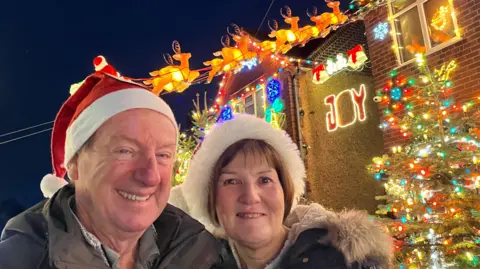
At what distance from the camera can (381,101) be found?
7023mm

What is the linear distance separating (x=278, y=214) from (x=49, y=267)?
3.90ft

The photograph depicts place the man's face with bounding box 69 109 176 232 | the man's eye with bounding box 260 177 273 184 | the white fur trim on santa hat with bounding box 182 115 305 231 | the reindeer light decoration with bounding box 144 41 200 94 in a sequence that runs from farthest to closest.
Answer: the reindeer light decoration with bounding box 144 41 200 94 → the white fur trim on santa hat with bounding box 182 115 305 231 → the man's eye with bounding box 260 177 273 184 → the man's face with bounding box 69 109 176 232

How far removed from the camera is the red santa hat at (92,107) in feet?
5.01

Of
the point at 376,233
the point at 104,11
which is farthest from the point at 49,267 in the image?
the point at 104,11

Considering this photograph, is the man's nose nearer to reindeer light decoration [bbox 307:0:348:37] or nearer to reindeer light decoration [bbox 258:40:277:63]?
reindeer light decoration [bbox 307:0:348:37]

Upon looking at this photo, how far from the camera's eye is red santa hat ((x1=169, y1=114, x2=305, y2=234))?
7.24 ft

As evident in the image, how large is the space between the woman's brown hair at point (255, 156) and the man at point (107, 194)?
548mm

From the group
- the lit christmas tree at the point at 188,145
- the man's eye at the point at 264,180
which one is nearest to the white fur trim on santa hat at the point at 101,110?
the man's eye at the point at 264,180

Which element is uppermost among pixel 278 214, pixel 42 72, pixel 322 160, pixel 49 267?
pixel 42 72

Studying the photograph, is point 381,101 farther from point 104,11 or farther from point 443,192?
point 104,11

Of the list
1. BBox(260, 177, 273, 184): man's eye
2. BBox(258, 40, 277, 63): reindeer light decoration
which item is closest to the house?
BBox(258, 40, 277, 63): reindeer light decoration

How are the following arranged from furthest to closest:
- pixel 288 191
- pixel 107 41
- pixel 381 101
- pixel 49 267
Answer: pixel 107 41 → pixel 381 101 → pixel 288 191 → pixel 49 267

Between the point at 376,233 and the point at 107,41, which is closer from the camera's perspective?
the point at 376,233

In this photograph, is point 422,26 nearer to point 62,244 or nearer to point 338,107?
point 338,107
